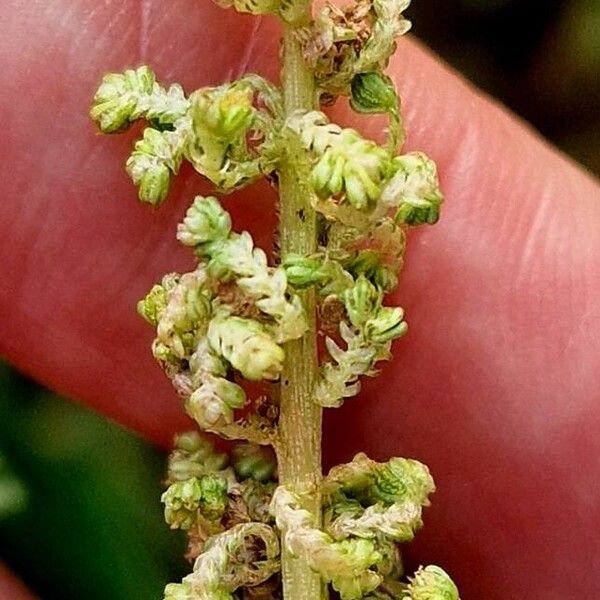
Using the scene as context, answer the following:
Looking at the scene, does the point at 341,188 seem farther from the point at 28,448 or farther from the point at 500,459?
the point at 28,448

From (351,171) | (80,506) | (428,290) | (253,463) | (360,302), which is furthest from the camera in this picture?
(80,506)

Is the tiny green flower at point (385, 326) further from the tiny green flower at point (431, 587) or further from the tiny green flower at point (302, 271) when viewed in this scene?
the tiny green flower at point (431, 587)

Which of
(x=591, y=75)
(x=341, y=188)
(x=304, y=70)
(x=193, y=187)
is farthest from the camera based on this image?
(x=591, y=75)

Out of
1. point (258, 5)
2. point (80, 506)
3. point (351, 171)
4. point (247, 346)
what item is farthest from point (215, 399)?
point (80, 506)

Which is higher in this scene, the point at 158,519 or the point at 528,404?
the point at 528,404

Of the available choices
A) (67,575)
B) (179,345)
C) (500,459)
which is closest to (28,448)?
(67,575)

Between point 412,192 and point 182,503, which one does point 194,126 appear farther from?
point 182,503
